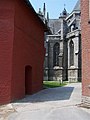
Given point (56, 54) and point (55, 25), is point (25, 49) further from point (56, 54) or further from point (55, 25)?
point (55, 25)

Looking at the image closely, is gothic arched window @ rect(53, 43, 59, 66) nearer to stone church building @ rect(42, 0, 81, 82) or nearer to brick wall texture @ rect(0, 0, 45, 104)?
stone church building @ rect(42, 0, 81, 82)

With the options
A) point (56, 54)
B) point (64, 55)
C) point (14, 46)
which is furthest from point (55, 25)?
point (14, 46)

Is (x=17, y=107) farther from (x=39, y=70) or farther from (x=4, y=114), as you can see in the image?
(x=39, y=70)

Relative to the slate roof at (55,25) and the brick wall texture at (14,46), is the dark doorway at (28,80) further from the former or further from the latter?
the slate roof at (55,25)

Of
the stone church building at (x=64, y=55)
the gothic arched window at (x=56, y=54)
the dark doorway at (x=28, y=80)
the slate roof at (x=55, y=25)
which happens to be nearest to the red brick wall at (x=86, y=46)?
the dark doorway at (x=28, y=80)

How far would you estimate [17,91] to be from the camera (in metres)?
16.8

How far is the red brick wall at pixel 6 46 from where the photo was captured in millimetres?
15656

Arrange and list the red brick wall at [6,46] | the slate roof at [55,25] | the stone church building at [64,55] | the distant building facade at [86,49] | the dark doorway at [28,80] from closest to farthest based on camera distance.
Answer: the distant building facade at [86,49] → the red brick wall at [6,46] → the dark doorway at [28,80] → the stone church building at [64,55] → the slate roof at [55,25]

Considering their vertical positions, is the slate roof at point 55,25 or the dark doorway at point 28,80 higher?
the slate roof at point 55,25

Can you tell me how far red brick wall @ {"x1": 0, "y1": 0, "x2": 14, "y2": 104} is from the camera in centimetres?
1566

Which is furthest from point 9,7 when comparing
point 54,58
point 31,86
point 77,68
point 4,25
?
point 54,58

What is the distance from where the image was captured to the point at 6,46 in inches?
630

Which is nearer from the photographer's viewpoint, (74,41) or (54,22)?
(74,41)

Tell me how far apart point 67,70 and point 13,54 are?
3780 centimetres
